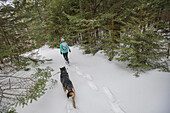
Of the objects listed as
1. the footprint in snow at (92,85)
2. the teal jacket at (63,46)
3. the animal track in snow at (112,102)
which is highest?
the teal jacket at (63,46)

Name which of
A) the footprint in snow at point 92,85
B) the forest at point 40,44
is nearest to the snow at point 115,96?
the footprint in snow at point 92,85

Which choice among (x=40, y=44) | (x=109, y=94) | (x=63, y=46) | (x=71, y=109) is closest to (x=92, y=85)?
(x=109, y=94)

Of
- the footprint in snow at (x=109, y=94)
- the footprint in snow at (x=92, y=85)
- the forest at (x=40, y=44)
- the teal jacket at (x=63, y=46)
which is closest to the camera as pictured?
the forest at (x=40, y=44)

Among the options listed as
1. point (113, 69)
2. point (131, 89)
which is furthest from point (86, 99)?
point (113, 69)

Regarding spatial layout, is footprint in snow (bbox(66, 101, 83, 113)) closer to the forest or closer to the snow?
the snow

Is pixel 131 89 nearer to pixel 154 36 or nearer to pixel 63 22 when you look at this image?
pixel 154 36

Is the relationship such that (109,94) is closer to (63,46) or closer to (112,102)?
(112,102)

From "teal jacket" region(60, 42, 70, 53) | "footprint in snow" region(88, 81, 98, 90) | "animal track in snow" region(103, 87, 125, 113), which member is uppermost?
"teal jacket" region(60, 42, 70, 53)

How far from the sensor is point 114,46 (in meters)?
5.88

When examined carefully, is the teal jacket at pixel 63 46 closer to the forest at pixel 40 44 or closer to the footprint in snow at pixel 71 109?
the forest at pixel 40 44

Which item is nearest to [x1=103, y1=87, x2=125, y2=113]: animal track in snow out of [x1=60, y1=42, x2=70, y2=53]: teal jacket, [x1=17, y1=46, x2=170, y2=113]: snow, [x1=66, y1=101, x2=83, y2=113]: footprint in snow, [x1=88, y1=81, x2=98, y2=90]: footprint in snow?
[x1=17, y1=46, x2=170, y2=113]: snow

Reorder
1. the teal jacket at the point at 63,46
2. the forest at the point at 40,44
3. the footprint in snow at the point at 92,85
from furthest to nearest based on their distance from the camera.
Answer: the teal jacket at the point at 63,46 < the footprint in snow at the point at 92,85 < the forest at the point at 40,44

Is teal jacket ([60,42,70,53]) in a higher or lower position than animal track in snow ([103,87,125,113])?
higher

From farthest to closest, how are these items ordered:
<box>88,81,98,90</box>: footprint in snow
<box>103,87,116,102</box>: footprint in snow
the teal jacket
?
the teal jacket, <box>88,81,98,90</box>: footprint in snow, <box>103,87,116,102</box>: footprint in snow
